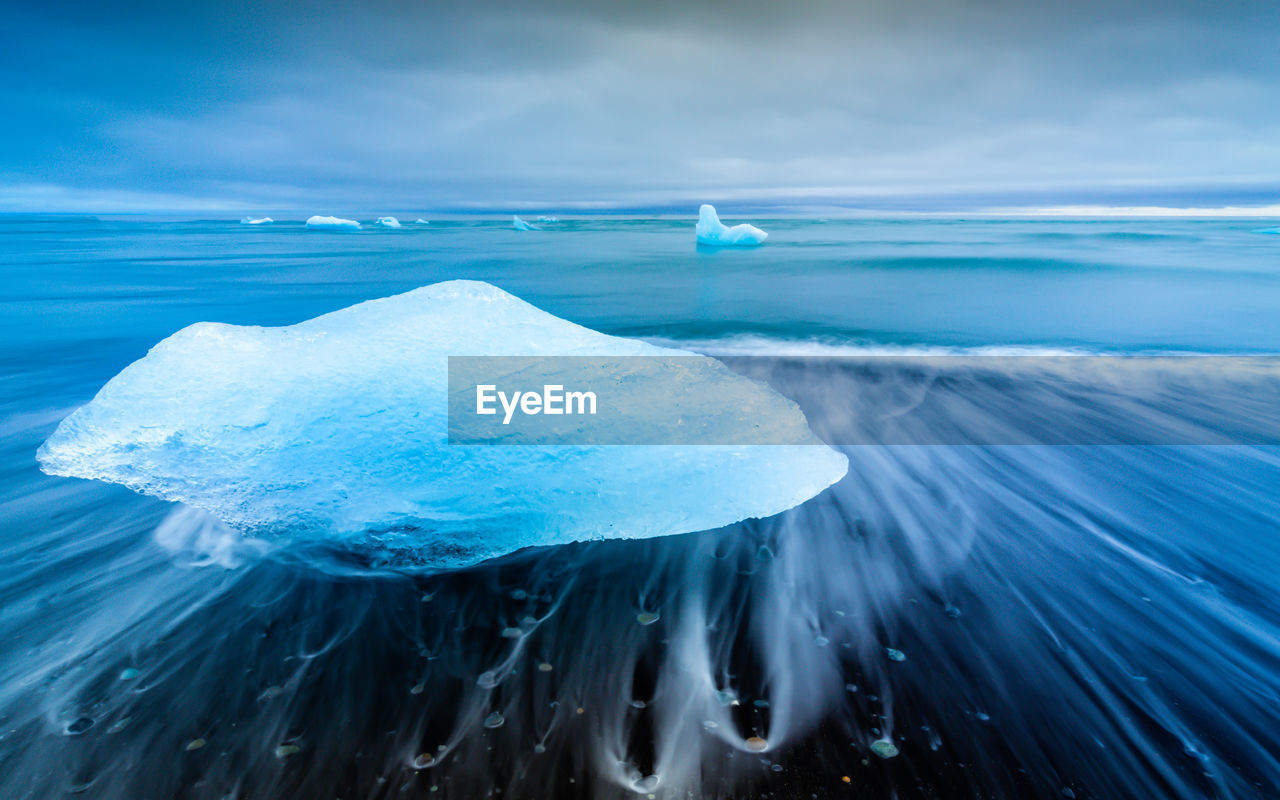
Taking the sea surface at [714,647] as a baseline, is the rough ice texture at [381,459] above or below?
above

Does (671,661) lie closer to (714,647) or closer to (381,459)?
(714,647)

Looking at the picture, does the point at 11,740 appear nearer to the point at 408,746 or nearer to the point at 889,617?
the point at 408,746

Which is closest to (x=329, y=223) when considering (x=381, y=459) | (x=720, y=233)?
(x=720, y=233)

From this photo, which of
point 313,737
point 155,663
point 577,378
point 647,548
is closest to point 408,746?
point 313,737

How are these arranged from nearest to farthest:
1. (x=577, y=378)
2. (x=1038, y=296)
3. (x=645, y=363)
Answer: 1. (x=577, y=378)
2. (x=645, y=363)
3. (x=1038, y=296)

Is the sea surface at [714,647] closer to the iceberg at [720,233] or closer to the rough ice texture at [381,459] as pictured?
the rough ice texture at [381,459]

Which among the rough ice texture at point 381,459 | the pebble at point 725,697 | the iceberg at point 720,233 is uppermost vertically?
the iceberg at point 720,233

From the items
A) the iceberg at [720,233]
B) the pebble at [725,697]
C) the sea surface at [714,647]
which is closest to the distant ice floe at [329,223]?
the iceberg at [720,233]
